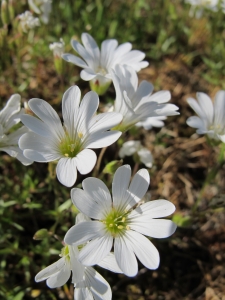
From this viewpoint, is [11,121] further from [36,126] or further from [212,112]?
[212,112]

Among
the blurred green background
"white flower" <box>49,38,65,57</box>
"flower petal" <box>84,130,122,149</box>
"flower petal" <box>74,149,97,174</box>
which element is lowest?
the blurred green background

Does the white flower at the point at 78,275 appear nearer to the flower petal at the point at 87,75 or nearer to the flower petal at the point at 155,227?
the flower petal at the point at 155,227

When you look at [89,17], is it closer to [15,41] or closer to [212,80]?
[15,41]

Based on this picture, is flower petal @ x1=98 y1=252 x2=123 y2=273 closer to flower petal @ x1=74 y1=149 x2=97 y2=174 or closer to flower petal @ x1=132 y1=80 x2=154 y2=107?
flower petal @ x1=74 y1=149 x2=97 y2=174

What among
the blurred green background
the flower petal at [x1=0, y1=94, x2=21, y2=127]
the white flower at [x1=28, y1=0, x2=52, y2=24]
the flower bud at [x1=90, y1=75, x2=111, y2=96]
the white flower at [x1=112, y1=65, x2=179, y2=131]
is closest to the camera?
the white flower at [x1=112, y1=65, x2=179, y2=131]

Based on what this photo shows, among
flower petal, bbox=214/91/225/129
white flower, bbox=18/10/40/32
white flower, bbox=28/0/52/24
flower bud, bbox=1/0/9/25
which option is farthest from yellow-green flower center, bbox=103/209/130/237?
white flower, bbox=28/0/52/24

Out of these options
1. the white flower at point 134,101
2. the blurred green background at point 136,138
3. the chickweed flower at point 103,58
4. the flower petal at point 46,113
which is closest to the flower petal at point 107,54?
the chickweed flower at point 103,58
